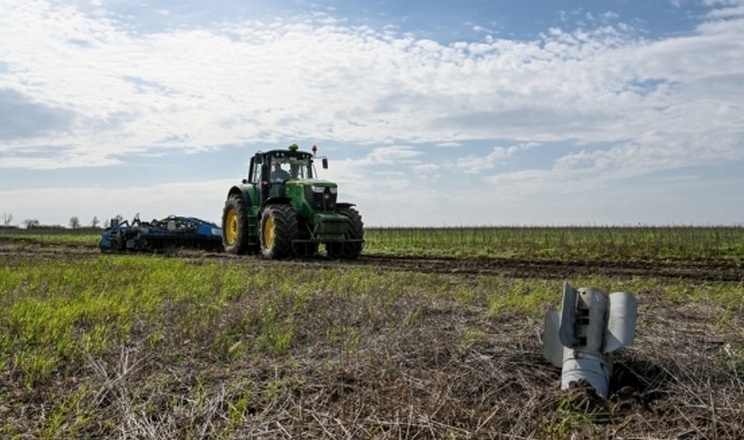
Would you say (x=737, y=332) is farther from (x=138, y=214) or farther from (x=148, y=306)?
(x=138, y=214)

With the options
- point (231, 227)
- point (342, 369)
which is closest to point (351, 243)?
point (231, 227)

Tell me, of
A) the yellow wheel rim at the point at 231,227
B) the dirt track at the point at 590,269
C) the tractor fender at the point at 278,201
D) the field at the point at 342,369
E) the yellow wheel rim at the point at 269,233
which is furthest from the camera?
the yellow wheel rim at the point at 231,227

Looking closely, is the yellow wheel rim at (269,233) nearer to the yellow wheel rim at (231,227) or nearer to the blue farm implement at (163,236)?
the yellow wheel rim at (231,227)

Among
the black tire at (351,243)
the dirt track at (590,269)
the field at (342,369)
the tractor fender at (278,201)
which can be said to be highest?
the tractor fender at (278,201)

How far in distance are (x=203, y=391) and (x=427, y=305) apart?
10.6 feet

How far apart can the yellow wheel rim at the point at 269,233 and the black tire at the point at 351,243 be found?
1.47 metres

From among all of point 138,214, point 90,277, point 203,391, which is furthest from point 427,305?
point 138,214

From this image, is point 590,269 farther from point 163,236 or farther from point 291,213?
point 163,236

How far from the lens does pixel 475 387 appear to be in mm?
4137

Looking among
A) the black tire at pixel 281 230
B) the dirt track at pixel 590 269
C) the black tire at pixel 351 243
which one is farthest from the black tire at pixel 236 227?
the dirt track at pixel 590 269

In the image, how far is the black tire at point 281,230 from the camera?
53.6 feet

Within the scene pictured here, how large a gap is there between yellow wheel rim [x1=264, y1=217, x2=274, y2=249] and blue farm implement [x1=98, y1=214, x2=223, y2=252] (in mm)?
4013

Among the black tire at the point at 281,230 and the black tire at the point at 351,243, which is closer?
the black tire at the point at 281,230

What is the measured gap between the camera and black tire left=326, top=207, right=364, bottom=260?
674 inches
